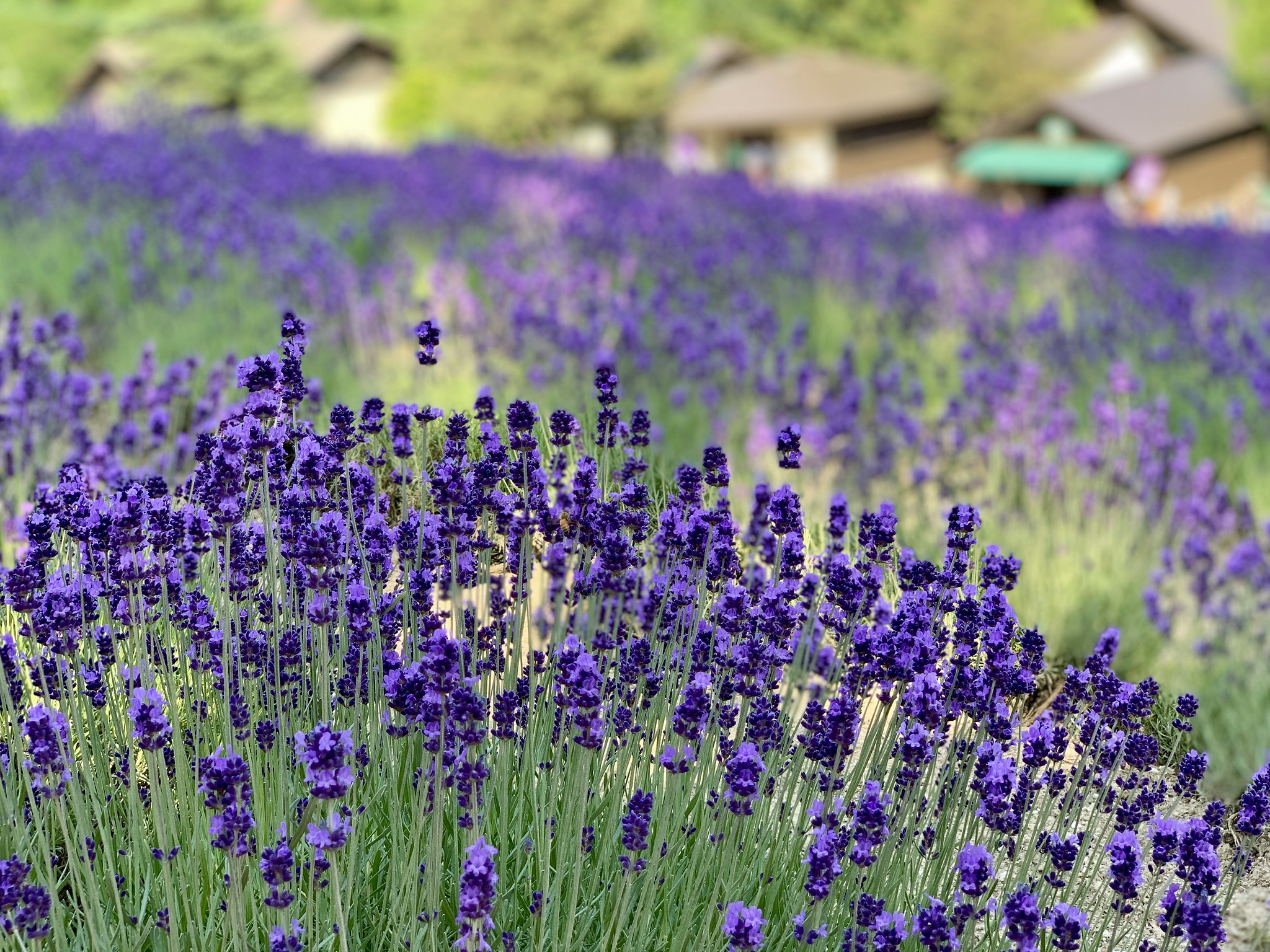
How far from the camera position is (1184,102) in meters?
32.0

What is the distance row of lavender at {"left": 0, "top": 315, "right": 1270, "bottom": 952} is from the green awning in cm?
3184

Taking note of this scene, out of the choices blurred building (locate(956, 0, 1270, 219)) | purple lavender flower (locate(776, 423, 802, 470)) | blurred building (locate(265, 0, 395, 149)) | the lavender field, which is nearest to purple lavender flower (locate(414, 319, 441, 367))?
the lavender field

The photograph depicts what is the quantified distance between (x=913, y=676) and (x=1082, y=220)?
1048 cm

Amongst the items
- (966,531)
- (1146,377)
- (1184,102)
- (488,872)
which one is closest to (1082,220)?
(1146,377)

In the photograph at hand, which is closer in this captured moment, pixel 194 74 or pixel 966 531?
pixel 966 531

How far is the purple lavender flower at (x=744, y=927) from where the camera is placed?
1.61 meters

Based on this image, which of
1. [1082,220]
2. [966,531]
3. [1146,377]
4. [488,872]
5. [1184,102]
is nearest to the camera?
[488,872]

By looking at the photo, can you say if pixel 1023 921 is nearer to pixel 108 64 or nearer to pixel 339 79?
pixel 339 79

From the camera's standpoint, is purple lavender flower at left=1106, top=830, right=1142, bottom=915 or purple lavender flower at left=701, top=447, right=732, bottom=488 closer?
purple lavender flower at left=1106, top=830, right=1142, bottom=915

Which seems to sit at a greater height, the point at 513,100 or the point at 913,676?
the point at 513,100

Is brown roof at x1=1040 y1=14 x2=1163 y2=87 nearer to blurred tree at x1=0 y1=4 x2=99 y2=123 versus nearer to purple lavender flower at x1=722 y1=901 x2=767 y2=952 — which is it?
blurred tree at x1=0 y1=4 x2=99 y2=123

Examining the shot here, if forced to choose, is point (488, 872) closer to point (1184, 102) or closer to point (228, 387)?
point (228, 387)

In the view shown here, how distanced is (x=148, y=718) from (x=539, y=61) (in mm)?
34605

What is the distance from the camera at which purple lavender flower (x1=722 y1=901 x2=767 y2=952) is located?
161 cm
